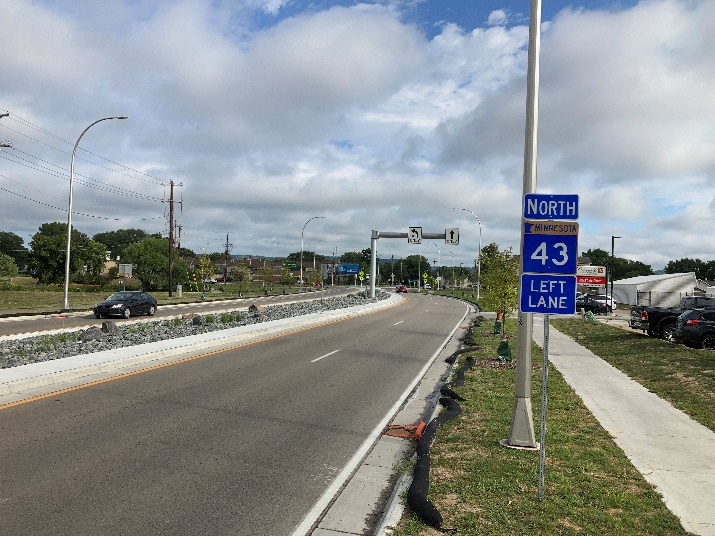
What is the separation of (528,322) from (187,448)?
4.67m

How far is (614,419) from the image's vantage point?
32.2 feet

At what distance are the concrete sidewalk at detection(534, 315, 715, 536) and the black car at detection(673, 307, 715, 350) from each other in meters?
6.65

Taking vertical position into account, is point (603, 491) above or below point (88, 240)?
below

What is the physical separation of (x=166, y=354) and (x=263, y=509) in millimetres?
11087

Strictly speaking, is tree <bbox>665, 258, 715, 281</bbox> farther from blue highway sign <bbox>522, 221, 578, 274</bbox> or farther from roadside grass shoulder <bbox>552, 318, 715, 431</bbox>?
blue highway sign <bbox>522, 221, 578, 274</bbox>

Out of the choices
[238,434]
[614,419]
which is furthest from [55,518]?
[614,419]

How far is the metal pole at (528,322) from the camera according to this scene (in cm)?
771

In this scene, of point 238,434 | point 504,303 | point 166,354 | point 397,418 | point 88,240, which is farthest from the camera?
point 88,240

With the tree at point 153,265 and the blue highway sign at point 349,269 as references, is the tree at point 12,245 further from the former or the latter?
the tree at point 153,265

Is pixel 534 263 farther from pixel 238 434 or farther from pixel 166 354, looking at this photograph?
pixel 166 354

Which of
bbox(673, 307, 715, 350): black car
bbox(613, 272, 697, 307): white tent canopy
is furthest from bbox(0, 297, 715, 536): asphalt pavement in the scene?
bbox(613, 272, 697, 307): white tent canopy

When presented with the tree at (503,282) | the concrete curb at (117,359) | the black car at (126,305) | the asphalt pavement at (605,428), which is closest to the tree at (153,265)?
the black car at (126,305)

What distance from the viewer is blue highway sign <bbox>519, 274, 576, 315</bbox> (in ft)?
19.7

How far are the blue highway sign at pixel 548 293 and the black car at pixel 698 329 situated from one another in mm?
16775
